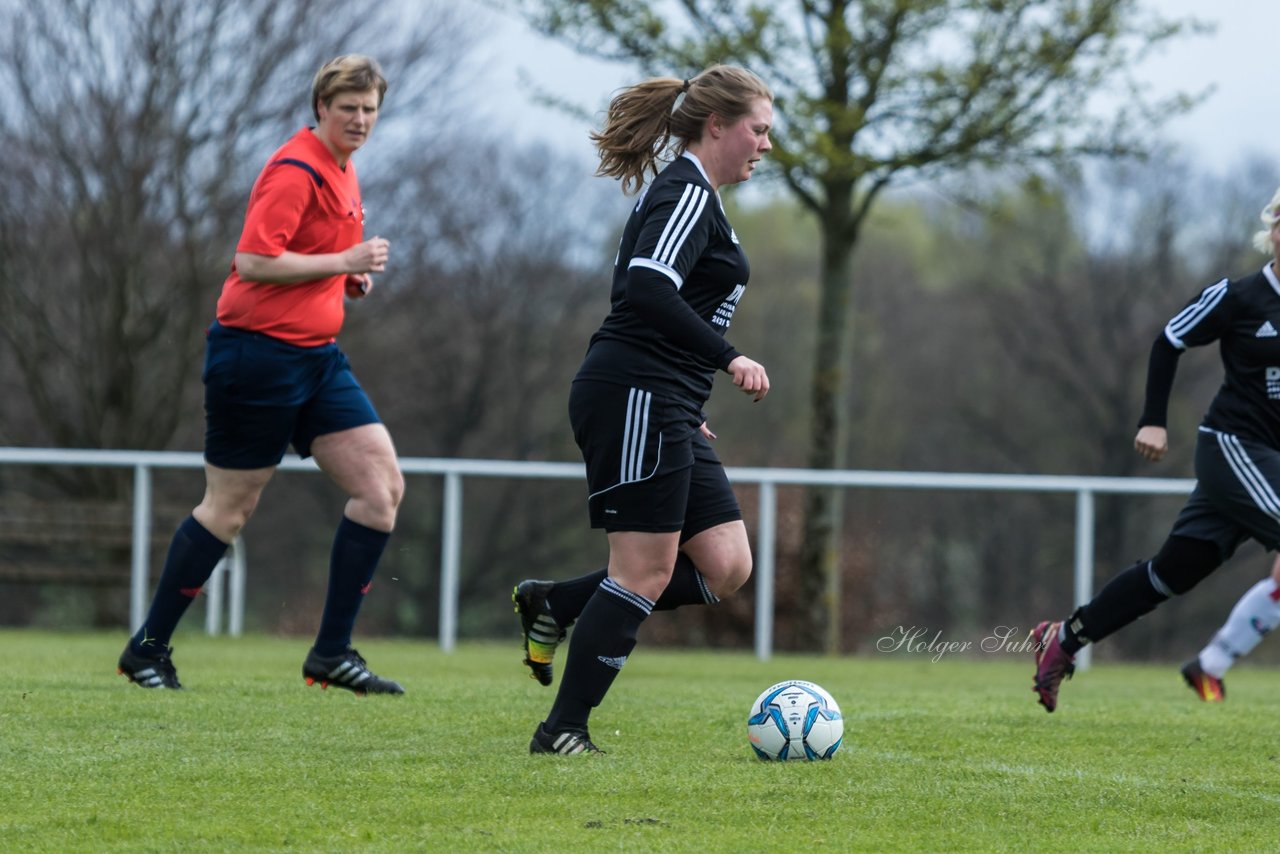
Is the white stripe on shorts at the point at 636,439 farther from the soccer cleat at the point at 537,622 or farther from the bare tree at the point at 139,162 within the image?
the bare tree at the point at 139,162

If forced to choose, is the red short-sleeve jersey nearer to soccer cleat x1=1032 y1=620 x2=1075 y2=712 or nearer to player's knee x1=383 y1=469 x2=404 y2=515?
player's knee x1=383 y1=469 x2=404 y2=515

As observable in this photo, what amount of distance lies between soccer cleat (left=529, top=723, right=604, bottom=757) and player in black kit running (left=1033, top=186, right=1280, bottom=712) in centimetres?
225

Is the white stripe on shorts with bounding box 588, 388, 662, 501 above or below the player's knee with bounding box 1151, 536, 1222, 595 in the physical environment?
above

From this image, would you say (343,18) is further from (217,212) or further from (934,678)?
(934,678)

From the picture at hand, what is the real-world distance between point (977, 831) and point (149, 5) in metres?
14.4

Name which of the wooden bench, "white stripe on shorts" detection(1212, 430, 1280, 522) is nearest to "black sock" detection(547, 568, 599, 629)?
"white stripe on shorts" detection(1212, 430, 1280, 522)

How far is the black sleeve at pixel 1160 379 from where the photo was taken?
19.2 ft

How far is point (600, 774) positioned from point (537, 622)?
1063 mm

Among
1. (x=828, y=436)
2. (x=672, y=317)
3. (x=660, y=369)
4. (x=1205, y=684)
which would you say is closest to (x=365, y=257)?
(x=660, y=369)

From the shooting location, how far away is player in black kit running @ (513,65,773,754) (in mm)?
4117

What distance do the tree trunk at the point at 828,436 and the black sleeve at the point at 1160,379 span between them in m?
7.17

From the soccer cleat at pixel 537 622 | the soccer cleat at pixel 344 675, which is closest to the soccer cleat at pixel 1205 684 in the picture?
the soccer cleat at pixel 537 622

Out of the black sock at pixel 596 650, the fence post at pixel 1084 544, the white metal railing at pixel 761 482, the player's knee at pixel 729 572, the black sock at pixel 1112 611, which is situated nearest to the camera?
the black sock at pixel 596 650
